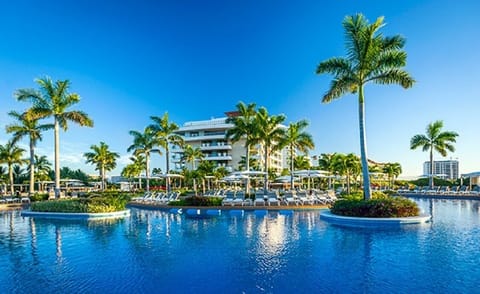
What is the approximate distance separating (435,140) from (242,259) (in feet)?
125

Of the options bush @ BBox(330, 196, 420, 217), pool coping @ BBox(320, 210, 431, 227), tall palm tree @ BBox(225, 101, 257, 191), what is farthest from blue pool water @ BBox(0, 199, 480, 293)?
tall palm tree @ BBox(225, 101, 257, 191)

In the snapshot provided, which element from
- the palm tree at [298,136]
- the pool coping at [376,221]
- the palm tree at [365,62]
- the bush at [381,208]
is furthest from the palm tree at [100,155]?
the bush at [381,208]

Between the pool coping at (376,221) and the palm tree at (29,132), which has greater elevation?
the palm tree at (29,132)

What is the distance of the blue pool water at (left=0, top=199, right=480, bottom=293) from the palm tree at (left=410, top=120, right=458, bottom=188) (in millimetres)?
28650

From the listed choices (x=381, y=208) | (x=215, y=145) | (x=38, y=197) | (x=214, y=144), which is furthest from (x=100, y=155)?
(x=381, y=208)

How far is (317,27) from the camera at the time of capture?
22531 millimetres

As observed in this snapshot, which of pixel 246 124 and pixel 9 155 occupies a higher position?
pixel 246 124

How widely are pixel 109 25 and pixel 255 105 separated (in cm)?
1367

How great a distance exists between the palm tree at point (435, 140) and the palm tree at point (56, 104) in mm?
36645

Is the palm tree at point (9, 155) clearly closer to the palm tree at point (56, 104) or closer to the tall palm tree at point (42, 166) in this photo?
the tall palm tree at point (42, 166)

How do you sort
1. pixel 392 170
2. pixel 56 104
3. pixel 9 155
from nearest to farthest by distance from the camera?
pixel 56 104
pixel 9 155
pixel 392 170

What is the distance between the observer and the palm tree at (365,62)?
1475 centimetres

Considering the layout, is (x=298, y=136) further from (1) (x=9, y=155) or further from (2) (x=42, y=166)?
(2) (x=42, y=166)

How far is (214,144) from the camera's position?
66.6 metres
